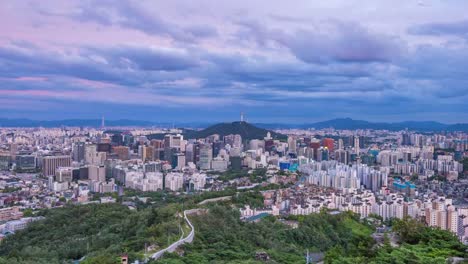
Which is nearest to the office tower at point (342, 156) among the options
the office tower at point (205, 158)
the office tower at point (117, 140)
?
the office tower at point (205, 158)

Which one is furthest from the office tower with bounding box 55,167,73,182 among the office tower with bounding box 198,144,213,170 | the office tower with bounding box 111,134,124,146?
the office tower with bounding box 111,134,124,146

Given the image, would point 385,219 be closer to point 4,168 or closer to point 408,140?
point 4,168

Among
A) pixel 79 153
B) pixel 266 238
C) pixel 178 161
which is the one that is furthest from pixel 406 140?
pixel 266 238

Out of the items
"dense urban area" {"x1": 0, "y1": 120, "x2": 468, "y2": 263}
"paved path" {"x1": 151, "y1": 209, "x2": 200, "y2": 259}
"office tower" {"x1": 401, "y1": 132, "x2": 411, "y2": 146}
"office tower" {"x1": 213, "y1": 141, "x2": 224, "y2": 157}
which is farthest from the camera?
"office tower" {"x1": 401, "y1": 132, "x2": 411, "y2": 146}

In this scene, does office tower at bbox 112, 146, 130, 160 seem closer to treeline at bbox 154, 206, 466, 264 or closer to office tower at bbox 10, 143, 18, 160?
office tower at bbox 10, 143, 18, 160

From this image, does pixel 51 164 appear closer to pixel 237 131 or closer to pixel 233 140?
pixel 233 140

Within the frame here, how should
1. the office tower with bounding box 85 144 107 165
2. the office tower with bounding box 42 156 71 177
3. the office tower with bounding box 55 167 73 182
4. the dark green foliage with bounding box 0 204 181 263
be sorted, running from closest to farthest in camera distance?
A: 1. the dark green foliage with bounding box 0 204 181 263
2. the office tower with bounding box 55 167 73 182
3. the office tower with bounding box 42 156 71 177
4. the office tower with bounding box 85 144 107 165

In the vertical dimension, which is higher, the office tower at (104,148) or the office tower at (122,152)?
the office tower at (104,148)

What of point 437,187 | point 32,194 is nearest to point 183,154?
point 32,194

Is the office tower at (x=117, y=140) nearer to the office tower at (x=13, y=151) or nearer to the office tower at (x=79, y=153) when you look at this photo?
the office tower at (x=79, y=153)
